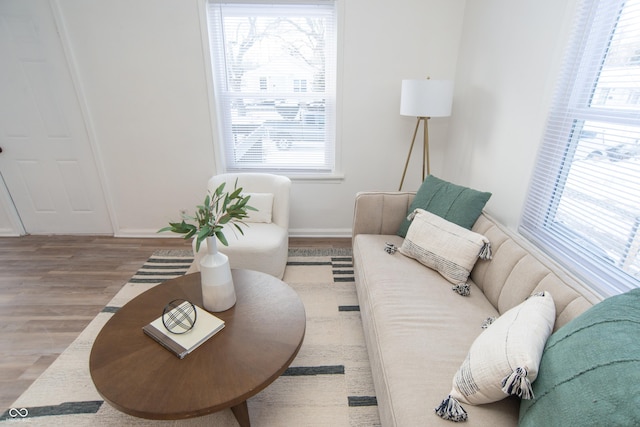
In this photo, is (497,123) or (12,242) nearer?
(497,123)

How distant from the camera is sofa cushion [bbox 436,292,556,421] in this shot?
84 centimetres

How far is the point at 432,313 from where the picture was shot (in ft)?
4.54

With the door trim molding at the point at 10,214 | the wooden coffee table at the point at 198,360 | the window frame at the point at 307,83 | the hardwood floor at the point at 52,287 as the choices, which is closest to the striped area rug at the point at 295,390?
the hardwood floor at the point at 52,287

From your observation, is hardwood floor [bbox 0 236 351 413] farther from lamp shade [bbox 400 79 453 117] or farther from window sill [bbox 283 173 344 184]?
lamp shade [bbox 400 79 453 117]

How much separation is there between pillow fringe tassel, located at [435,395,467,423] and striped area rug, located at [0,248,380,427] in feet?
1.75

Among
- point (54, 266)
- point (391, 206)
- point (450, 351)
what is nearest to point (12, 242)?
point (54, 266)

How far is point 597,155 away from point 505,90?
2.57 ft

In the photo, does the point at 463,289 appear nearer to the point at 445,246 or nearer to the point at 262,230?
the point at 445,246

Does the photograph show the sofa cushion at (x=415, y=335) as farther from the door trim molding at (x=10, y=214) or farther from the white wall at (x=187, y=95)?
the door trim molding at (x=10, y=214)

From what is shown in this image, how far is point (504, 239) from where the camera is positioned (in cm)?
155

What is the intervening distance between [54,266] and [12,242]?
2.80 feet

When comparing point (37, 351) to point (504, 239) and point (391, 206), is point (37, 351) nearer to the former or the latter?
point (391, 206)

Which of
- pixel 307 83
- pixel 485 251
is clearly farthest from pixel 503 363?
pixel 307 83

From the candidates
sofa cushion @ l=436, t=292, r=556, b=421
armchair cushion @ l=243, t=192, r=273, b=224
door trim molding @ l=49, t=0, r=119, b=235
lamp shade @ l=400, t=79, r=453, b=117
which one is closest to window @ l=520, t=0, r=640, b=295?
sofa cushion @ l=436, t=292, r=556, b=421
